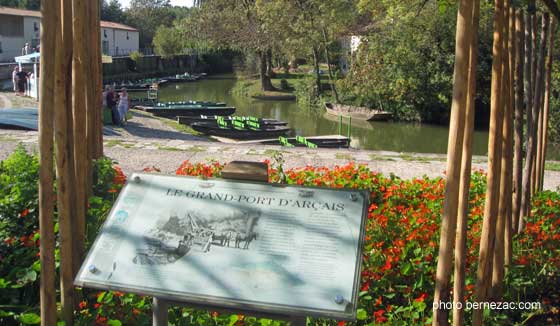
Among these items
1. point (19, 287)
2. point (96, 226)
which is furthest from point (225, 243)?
point (96, 226)

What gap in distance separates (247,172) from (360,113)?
88.4 ft

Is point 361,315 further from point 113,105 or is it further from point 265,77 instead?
point 265,77

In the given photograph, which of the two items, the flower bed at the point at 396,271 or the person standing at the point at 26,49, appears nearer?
the flower bed at the point at 396,271

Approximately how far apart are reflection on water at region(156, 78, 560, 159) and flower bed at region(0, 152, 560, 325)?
14.4 m

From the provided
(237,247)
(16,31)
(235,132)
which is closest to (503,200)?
(237,247)

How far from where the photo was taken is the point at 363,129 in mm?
26984

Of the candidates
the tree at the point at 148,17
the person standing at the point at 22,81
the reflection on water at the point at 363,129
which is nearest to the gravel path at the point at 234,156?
the reflection on water at the point at 363,129

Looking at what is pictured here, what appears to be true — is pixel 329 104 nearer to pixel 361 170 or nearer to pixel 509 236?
pixel 361 170

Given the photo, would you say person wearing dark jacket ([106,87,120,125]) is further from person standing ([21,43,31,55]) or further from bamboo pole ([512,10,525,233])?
person standing ([21,43,31,55])

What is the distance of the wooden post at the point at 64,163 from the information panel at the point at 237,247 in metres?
0.41

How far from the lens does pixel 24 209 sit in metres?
4.26

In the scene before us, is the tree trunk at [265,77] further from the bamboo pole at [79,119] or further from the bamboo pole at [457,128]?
the bamboo pole at [457,128]

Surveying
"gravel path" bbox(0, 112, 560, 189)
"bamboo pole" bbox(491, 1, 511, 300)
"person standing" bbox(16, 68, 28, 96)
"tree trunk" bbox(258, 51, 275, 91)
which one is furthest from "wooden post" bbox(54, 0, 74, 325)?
"tree trunk" bbox(258, 51, 275, 91)

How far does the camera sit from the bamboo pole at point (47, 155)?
281 centimetres
